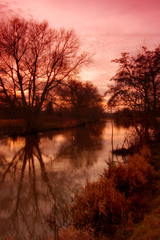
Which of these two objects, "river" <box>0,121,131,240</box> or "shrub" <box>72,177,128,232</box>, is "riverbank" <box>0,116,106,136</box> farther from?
"shrub" <box>72,177,128,232</box>

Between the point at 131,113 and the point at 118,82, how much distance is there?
2112 millimetres

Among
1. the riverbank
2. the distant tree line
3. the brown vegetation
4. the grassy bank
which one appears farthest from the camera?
the riverbank

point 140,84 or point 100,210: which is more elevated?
point 140,84

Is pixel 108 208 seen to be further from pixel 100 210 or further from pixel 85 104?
pixel 85 104

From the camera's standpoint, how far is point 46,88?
21500 mm

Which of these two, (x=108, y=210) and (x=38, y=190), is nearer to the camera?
(x=108, y=210)

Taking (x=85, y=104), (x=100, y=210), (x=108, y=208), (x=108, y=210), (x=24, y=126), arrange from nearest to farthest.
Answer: (x=100, y=210), (x=108, y=210), (x=108, y=208), (x=24, y=126), (x=85, y=104)

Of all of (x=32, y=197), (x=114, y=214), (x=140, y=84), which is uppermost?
(x=140, y=84)

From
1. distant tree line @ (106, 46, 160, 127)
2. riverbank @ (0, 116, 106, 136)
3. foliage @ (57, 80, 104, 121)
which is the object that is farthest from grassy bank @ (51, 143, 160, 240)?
foliage @ (57, 80, 104, 121)

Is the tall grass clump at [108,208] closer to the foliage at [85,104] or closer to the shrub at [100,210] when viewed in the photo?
the shrub at [100,210]

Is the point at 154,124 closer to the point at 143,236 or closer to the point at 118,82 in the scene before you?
the point at 118,82

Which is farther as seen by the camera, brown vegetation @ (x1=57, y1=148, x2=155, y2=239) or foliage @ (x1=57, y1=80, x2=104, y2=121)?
foliage @ (x1=57, y1=80, x2=104, y2=121)

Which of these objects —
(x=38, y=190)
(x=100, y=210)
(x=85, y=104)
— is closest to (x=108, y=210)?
(x=100, y=210)

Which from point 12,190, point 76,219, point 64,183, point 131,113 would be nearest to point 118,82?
point 131,113
